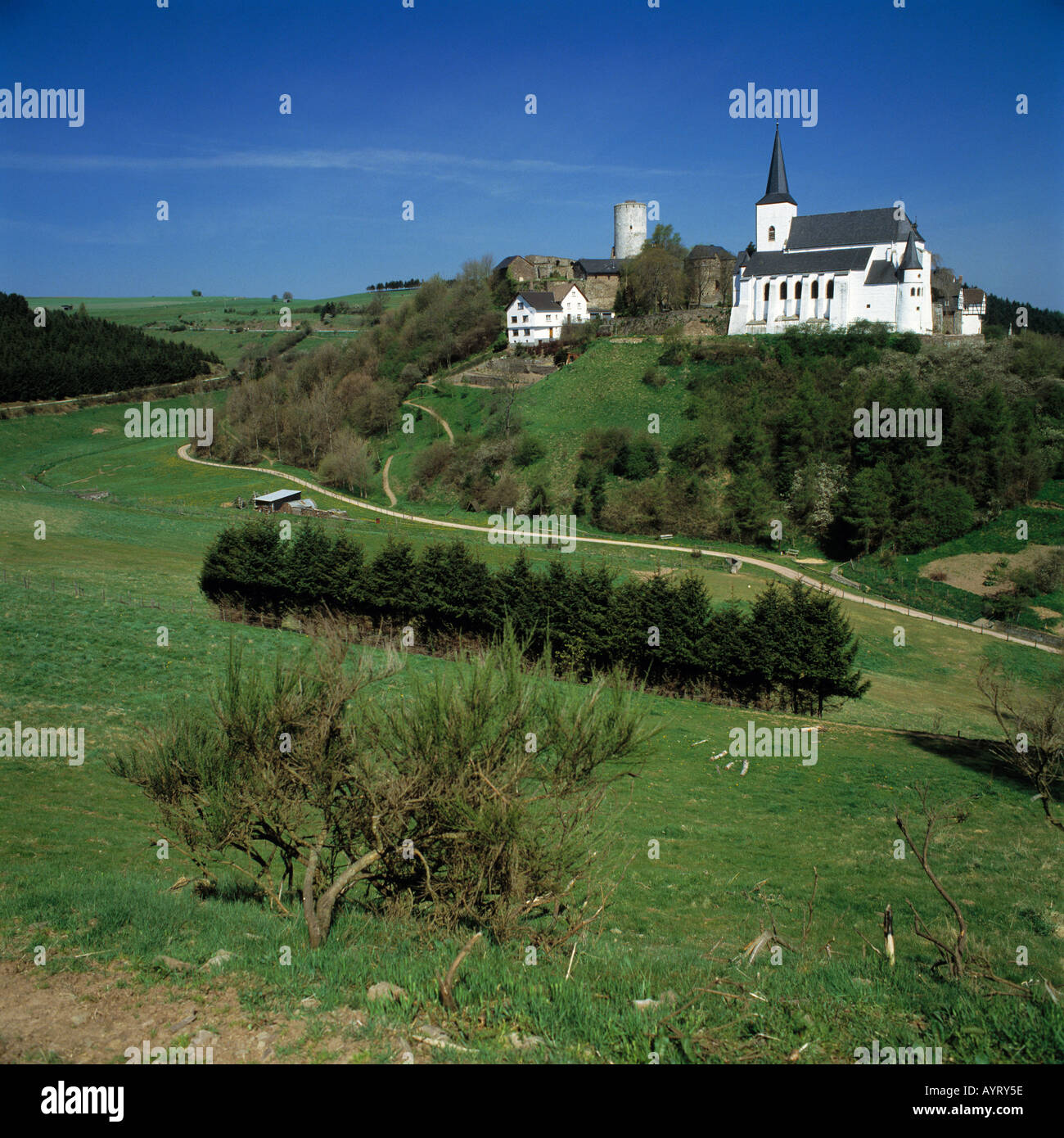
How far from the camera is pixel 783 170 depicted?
3049 inches

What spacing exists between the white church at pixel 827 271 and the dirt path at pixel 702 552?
101ft

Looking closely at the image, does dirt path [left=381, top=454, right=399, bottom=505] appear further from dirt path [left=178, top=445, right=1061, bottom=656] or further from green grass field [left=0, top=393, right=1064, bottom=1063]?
green grass field [left=0, top=393, right=1064, bottom=1063]

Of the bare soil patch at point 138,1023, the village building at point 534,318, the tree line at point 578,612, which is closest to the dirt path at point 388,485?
the village building at point 534,318

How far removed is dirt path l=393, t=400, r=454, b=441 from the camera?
267 ft

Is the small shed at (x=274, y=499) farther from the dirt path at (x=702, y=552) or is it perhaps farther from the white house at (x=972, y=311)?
Result: the white house at (x=972, y=311)

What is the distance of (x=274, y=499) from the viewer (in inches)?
2557

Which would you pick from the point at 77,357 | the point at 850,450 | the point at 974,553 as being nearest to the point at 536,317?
the point at 850,450

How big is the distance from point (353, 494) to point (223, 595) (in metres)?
35.5

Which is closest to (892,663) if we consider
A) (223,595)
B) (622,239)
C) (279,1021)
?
(223,595)

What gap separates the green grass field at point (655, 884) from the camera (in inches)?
309

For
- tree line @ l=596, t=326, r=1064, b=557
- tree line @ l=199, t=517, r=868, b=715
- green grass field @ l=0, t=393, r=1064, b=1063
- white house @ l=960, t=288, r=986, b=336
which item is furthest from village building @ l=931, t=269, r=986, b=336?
tree line @ l=199, t=517, r=868, b=715

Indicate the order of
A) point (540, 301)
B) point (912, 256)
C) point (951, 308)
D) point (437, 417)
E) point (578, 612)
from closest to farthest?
point (578, 612) < point (912, 256) < point (951, 308) < point (437, 417) < point (540, 301)

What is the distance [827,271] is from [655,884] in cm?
6949

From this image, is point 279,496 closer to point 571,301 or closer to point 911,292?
point 571,301
